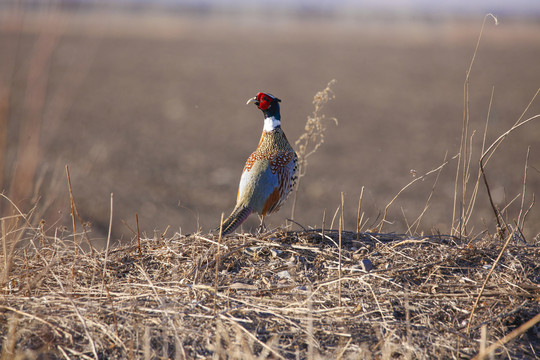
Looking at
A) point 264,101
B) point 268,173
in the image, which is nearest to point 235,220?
point 268,173

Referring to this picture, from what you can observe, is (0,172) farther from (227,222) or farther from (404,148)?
(404,148)

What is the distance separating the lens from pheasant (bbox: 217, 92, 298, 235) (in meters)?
4.69

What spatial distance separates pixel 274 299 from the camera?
3.29m

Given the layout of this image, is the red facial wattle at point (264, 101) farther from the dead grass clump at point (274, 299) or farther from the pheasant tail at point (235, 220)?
the dead grass clump at point (274, 299)

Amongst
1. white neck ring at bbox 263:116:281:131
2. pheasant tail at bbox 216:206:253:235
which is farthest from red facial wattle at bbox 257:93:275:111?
pheasant tail at bbox 216:206:253:235

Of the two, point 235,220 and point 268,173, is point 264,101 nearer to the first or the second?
point 268,173

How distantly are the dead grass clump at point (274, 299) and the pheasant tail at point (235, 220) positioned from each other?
222mm

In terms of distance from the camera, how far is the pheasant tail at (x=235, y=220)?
13.7 ft

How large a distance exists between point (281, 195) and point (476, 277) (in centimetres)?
192

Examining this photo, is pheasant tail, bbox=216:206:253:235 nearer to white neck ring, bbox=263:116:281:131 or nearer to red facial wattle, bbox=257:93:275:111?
white neck ring, bbox=263:116:281:131

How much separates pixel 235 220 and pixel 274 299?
1.16 meters

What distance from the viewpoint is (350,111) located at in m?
22.3

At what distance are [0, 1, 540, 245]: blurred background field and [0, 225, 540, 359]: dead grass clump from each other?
0.52 metres

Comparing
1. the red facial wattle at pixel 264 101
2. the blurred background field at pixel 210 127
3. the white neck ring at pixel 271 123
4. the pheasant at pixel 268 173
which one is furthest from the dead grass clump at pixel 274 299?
the red facial wattle at pixel 264 101
